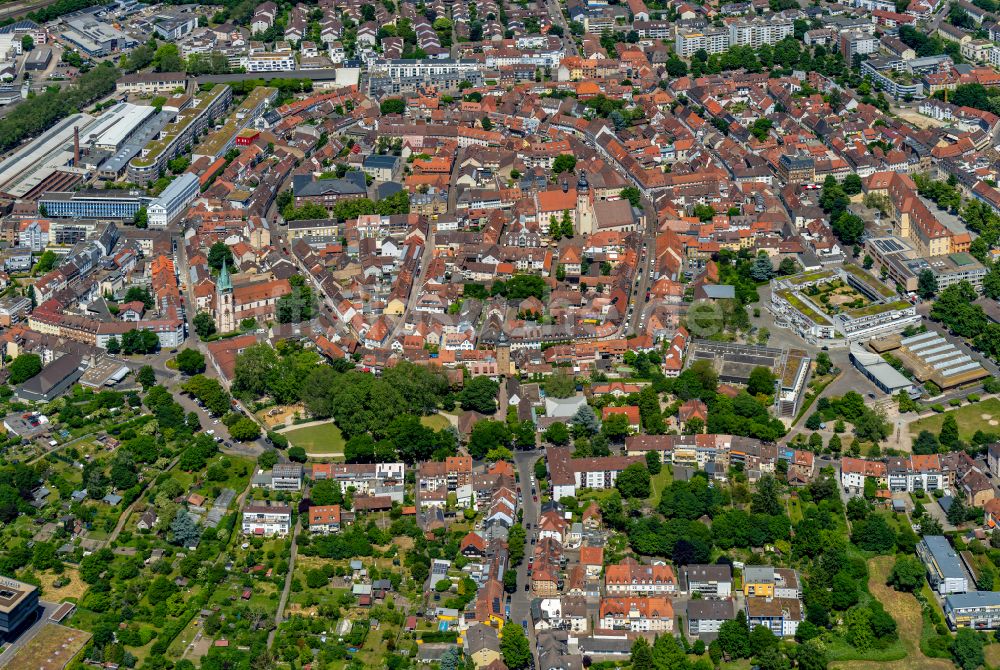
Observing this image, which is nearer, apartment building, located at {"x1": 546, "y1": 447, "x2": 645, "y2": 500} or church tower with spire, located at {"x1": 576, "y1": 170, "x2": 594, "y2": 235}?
apartment building, located at {"x1": 546, "y1": 447, "x2": 645, "y2": 500}

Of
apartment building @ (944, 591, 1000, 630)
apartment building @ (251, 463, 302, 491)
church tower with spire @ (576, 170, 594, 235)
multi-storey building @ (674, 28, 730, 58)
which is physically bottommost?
multi-storey building @ (674, 28, 730, 58)

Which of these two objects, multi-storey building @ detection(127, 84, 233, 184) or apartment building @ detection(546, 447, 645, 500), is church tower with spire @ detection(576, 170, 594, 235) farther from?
multi-storey building @ detection(127, 84, 233, 184)

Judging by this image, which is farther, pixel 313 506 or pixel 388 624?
pixel 313 506

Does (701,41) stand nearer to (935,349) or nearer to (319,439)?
(935,349)

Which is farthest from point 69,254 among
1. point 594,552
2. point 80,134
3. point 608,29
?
point 608,29

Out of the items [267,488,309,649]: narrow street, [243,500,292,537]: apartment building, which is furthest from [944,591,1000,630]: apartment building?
[243,500,292,537]: apartment building

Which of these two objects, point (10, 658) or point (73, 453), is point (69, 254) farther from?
point (10, 658)

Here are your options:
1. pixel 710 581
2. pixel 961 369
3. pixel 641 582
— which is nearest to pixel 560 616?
pixel 641 582
